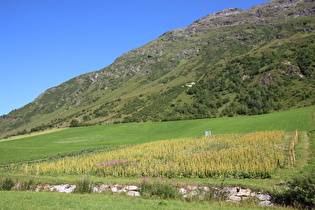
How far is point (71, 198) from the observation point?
627 inches

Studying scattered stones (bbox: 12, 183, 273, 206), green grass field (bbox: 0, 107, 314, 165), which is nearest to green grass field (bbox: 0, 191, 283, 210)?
scattered stones (bbox: 12, 183, 273, 206)

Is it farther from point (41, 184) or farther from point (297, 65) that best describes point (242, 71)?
point (41, 184)

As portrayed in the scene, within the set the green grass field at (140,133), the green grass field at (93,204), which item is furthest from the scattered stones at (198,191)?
the green grass field at (140,133)

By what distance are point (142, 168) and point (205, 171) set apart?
24.1 feet

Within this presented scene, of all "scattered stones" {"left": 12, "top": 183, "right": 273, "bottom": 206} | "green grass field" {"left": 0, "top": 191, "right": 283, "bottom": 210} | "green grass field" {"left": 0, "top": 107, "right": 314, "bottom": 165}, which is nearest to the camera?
"green grass field" {"left": 0, "top": 191, "right": 283, "bottom": 210}

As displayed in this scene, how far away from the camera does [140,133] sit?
8950 centimetres

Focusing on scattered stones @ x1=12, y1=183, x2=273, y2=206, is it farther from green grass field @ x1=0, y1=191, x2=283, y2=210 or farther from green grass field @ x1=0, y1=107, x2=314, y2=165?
green grass field @ x1=0, y1=107, x2=314, y2=165

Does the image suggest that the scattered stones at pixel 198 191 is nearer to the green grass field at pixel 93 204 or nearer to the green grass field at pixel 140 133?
the green grass field at pixel 93 204

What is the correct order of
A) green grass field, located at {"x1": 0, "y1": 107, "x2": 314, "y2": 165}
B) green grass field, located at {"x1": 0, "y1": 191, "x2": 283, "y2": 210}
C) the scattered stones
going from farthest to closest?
1. green grass field, located at {"x1": 0, "y1": 107, "x2": 314, "y2": 165}
2. the scattered stones
3. green grass field, located at {"x1": 0, "y1": 191, "x2": 283, "y2": 210}

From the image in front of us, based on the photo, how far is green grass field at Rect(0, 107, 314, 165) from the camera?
183ft

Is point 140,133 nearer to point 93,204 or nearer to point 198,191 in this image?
point 198,191

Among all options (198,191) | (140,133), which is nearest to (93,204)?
(198,191)

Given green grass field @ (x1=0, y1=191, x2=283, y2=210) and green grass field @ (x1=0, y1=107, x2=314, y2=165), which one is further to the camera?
green grass field @ (x1=0, y1=107, x2=314, y2=165)

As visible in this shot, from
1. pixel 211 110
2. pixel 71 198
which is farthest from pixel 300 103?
pixel 71 198
